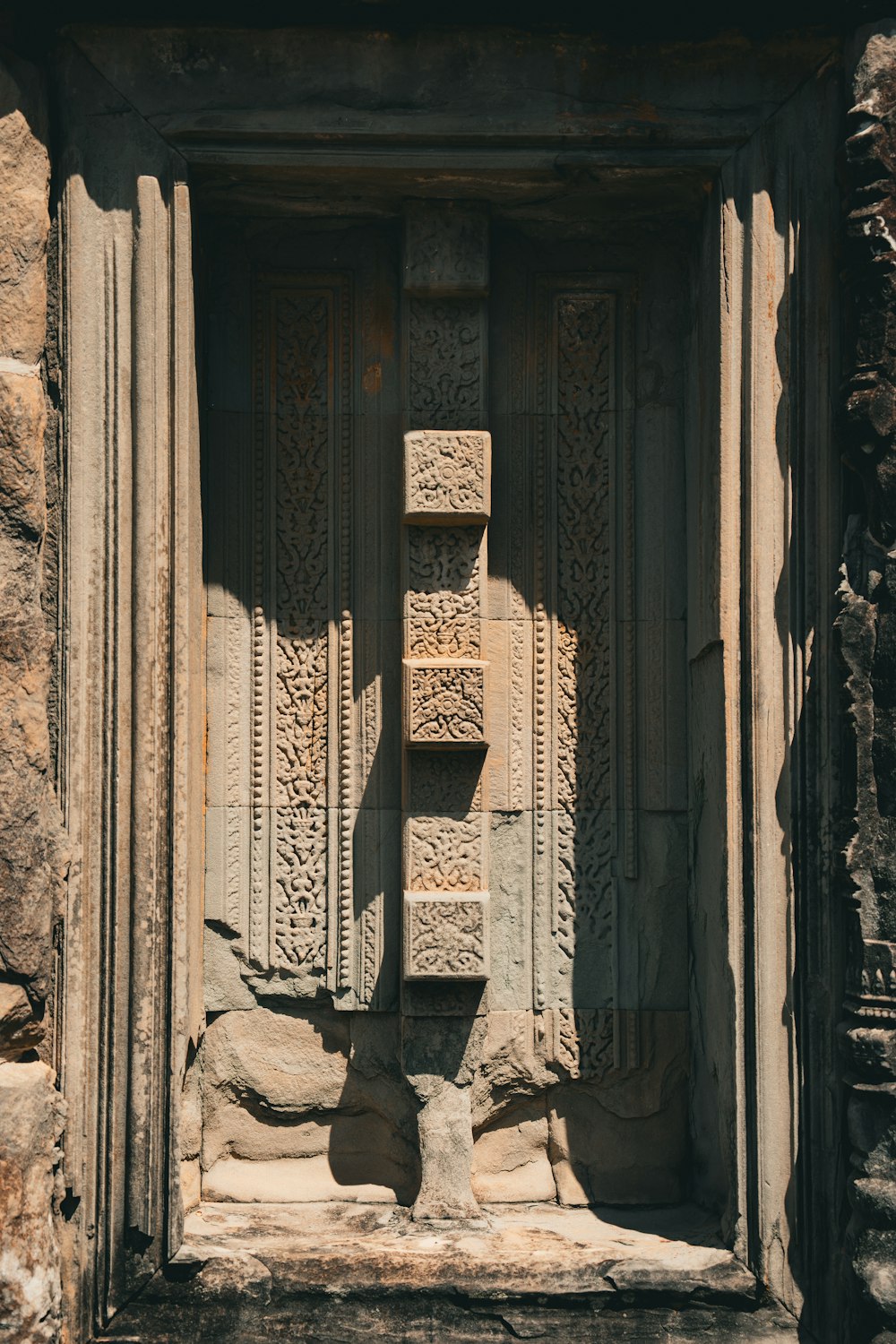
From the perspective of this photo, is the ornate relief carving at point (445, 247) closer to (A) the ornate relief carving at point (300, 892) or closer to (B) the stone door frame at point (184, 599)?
(B) the stone door frame at point (184, 599)

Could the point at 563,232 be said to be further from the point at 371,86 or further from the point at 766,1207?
the point at 766,1207

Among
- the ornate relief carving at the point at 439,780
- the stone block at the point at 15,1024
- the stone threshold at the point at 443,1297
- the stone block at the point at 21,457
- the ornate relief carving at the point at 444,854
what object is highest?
the stone block at the point at 21,457

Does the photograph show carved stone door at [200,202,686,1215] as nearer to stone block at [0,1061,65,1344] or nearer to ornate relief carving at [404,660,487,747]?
ornate relief carving at [404,660,487,747]

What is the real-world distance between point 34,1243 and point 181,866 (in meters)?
1.11

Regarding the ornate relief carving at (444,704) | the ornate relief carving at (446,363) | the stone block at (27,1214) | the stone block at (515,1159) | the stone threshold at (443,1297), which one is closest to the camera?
the stone block at (27,1214)

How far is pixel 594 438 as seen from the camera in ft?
15.8

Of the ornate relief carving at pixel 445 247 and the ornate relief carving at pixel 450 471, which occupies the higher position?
the ornate relief carving at pixel 445 247

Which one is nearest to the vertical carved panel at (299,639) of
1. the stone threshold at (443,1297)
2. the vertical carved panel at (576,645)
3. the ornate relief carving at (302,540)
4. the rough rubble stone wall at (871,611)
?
the ornate relief carving at (302,540)

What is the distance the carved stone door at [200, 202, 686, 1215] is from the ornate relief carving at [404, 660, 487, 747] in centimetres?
17

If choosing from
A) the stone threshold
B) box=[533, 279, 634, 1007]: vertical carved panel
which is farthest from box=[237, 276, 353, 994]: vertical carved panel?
the stone threshold

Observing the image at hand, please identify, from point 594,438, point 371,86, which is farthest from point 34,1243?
point 371,86

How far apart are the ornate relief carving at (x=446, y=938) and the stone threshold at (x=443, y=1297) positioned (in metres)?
0.83

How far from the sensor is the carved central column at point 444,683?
455 centimetres

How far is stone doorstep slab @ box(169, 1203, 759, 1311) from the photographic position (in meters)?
4.22
